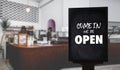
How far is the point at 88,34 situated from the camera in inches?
50.9

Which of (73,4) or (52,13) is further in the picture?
(52,13)

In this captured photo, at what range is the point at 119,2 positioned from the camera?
9.35 meters

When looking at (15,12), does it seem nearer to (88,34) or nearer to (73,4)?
(73,4)

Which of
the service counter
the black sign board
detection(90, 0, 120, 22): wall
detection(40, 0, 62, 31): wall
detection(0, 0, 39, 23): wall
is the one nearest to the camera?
the black sign board

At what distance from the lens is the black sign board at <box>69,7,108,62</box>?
4.20 feet

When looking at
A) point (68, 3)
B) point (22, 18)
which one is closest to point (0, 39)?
point (22, 18)

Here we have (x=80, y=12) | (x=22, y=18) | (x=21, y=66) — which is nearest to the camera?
(x=80, y=12)

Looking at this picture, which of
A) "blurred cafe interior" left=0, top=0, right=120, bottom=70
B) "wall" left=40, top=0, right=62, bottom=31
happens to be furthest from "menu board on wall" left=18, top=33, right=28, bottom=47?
"wall" left=40, top=0, right=62, bottom=31

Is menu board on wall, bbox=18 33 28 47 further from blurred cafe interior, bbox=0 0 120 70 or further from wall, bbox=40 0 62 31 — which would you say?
wall, bbox=40 0 62 31

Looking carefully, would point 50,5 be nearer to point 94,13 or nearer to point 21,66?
point 21,66

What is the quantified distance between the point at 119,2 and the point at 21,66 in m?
7.03

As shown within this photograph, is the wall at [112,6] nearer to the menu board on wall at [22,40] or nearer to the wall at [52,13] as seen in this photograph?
the wall at [52,13]

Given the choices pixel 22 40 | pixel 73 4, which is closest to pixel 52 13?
pixel 73 4

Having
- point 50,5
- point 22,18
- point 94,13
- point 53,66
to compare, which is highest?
point 50,5
